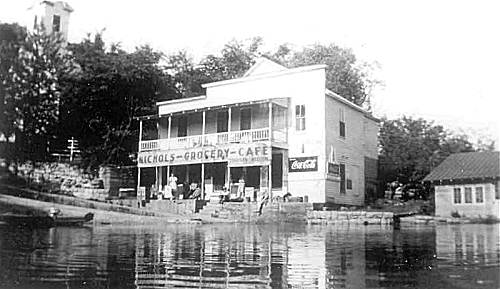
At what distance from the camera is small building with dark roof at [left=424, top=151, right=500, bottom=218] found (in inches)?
→ 358

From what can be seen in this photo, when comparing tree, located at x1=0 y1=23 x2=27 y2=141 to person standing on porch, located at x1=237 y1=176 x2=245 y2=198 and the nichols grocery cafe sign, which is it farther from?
person standing on porch, located at x1=237 y1=176 x2=245 y2=198

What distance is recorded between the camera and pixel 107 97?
19.7 meters

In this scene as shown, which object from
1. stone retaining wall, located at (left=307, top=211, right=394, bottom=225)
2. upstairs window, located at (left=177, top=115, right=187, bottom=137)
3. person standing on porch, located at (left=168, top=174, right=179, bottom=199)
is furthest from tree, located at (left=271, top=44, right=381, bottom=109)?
stone retaining wall, located at (left=307, top=211, right=394, bottom=225)

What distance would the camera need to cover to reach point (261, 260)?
5402 millimetres

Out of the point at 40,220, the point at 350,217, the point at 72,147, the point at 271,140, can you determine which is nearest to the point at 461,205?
the point at 350,217

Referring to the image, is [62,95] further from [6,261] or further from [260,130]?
[6,261]

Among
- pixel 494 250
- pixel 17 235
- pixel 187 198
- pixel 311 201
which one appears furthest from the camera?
pixel 187 198

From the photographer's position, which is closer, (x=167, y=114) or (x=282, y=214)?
(x=282, y=214)

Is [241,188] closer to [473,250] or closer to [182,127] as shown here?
[182,127]

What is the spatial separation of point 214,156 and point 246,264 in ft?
45.0

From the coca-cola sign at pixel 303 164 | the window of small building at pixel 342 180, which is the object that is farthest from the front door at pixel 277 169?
the window of small building at pixel 342 180

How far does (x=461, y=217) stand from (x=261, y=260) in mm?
8227

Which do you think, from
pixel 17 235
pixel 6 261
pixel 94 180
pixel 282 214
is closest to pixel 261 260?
pixel 6 261

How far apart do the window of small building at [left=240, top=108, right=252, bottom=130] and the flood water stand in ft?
39.2
